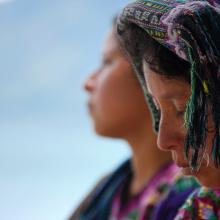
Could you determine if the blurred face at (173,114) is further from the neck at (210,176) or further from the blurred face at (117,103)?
the blurred face at (117,103)

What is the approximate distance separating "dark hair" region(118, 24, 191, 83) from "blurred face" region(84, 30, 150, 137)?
0.83m

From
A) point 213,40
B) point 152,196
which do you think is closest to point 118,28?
point 213,40

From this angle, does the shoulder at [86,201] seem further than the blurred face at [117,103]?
Yes

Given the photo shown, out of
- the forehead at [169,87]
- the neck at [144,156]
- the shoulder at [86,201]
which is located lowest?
the shoulder at [86,201]

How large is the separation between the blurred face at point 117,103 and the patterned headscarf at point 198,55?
103 centimetres

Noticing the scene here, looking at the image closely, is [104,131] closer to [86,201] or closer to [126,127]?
[126,127]

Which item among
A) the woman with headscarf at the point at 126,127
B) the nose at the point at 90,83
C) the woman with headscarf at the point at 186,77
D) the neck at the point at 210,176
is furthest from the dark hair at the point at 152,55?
the nose at the point at 90,83

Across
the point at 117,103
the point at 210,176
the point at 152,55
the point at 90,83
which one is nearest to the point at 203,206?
the point at 210,176

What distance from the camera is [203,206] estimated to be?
1.27 metres

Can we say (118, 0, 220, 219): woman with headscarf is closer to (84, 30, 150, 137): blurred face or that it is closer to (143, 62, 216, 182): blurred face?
(143, 62, 216, 182): blurred face

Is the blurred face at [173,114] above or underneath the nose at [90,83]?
above

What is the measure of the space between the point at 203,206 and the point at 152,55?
0.34 meters

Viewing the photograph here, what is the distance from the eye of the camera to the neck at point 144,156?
219 cm

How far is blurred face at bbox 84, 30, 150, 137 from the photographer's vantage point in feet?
7.15
